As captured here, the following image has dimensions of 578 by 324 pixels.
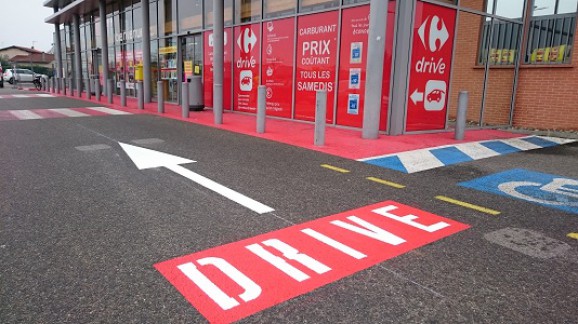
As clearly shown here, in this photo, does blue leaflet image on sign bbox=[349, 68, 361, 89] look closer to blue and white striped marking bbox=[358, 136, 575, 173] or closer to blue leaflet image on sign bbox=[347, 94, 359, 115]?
blue leaflet image on sign bbox=[347, 94, 359, 115]

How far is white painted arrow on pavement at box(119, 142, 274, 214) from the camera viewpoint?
4.37m

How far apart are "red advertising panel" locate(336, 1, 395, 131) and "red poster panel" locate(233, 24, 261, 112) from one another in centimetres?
362

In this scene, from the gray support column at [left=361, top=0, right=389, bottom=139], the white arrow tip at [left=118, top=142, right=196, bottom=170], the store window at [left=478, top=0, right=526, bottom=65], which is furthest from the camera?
the store window at [left=478, top=0, right=526, bottom=65]

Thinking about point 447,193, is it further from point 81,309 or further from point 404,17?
point 404,17

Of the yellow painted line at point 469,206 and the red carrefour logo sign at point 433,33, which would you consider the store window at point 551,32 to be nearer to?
the red carrefour logo sign at point 433,33

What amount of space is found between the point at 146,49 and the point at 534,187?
54.7 ft

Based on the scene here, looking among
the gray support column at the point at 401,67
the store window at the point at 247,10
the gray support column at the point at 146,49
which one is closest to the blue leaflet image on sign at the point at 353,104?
the gray support column at the point at 401,67

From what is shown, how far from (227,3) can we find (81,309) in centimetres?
1371

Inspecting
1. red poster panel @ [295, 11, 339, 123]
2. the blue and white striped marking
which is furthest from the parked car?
the blue and white striped marking

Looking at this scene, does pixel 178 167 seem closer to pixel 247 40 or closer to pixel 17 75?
pixel 247 40

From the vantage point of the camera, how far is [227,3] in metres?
14.4

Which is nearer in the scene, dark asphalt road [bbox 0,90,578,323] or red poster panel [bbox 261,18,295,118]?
dark asphalt road [bbox 0,90,578,323]

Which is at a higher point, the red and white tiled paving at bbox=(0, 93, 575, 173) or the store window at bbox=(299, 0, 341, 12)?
the store window at bbox=(299, 0, 341, 12)

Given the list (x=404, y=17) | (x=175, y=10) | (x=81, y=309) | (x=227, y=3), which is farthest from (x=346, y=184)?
(x=175, y=10)
